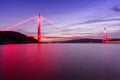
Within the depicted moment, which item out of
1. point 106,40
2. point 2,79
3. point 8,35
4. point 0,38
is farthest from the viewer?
point 8,35

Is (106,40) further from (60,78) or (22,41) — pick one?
(60,78)

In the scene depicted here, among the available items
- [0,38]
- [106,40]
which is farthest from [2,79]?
[0,38]

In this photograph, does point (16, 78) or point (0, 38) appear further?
point (0, 38)

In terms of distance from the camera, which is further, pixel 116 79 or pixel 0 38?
pixel 0 38

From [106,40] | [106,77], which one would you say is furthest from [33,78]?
[106,40]

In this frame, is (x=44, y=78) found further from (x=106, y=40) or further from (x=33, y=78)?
(x=106, y=40)

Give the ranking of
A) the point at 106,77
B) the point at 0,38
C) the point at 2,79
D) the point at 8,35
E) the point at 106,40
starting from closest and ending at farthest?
1. the point at 2,79
2. the point at 106,77
3. the point at 106,40
4. the point at 0,38
5. the point at 8,35

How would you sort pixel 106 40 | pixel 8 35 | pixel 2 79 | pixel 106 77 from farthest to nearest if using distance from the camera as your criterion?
pixel 8 35 → pixel 106 40 → pixel 106 77 → pixel 2 79

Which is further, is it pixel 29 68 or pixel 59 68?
pixel 59 68

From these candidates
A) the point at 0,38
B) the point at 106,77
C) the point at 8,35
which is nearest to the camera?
the point at 106,77
